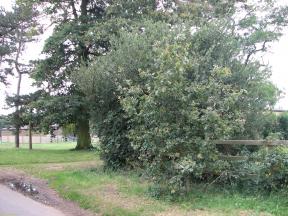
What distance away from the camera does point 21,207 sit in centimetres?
1055

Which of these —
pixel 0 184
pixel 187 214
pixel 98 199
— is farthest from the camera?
pixel 0 184

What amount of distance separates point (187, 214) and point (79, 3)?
80.4 feet

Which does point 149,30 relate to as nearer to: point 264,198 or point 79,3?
point 264,198

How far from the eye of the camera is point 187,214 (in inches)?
352

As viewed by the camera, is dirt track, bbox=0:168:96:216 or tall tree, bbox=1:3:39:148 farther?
tall tree, bbox=1:3:39:148

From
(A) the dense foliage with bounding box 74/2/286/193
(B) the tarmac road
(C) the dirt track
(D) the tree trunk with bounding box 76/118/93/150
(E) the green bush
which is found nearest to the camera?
(E) the green bush

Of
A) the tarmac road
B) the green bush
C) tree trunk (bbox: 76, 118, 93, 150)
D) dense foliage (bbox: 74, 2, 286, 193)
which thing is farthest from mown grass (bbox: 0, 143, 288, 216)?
tree trunk (bbox: 76, 118, 93, 150)

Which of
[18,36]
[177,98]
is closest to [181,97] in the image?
[177,98]

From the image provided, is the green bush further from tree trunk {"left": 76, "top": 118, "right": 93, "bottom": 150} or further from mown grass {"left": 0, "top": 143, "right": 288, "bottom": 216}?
tree trunk {"left": 76, "top": 118, "right": 93, "bottom": 150}

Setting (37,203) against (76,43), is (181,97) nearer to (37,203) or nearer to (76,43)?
(37,203)

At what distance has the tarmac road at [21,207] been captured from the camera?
9.86 metres

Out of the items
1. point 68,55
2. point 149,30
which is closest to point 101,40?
point 68,55

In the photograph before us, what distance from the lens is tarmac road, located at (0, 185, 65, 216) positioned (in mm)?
9859

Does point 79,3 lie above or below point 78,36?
above
